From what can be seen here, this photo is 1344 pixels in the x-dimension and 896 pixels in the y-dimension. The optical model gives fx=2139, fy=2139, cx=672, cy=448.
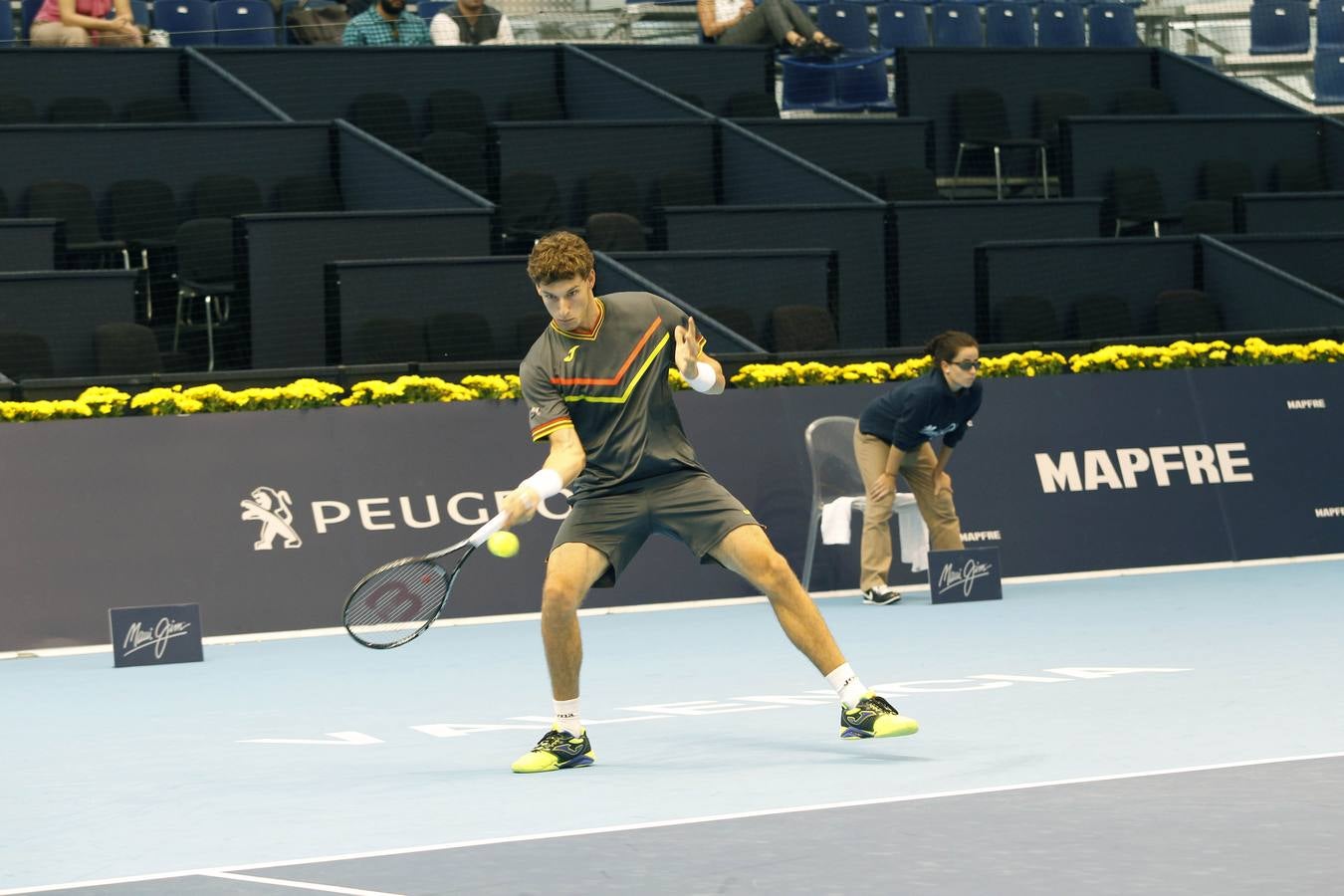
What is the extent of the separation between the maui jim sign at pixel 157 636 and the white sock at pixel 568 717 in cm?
436

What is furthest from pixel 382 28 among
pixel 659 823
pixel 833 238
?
pixel 659 823

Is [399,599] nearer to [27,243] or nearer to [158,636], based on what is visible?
[158,636]

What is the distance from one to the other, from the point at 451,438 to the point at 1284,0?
544 inches

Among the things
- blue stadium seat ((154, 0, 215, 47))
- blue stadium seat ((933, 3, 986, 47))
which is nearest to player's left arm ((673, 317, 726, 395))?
blue stadium seat ((154, 0, 215, 47))

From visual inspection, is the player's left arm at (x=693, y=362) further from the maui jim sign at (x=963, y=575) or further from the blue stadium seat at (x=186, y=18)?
the blue stadium seat at (x=186, y=18)

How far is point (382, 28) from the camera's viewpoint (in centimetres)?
1870

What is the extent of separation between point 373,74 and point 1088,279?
20.7ft

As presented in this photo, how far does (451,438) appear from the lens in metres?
13.0

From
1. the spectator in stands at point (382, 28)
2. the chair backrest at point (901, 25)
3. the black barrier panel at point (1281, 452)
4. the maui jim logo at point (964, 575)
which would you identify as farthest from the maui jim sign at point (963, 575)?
the chair backrest at point (901, 25)

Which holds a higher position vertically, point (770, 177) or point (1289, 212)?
point (770, 177)

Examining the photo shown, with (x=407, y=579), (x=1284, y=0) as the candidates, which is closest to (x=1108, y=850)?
(x=407, y=579)

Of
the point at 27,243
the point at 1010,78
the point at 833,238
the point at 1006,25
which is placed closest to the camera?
the point at 27,243

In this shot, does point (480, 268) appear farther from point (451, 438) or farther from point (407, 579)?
point (407, 579)

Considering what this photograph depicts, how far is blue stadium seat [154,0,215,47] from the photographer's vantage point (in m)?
19.2
